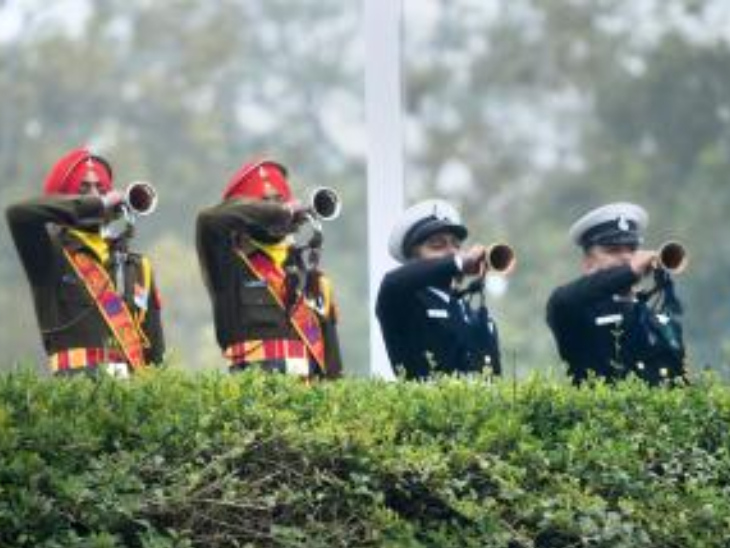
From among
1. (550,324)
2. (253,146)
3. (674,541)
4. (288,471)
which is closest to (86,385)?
(288,471)

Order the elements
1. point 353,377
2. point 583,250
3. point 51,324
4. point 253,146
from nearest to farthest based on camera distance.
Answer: point 353,377 → point 51,324 → point 583,250 → point 253,146

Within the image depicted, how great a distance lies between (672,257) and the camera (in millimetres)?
9125

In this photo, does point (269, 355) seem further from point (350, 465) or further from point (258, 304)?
point (350, 465)

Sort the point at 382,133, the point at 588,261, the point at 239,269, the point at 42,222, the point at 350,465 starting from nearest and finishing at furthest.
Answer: the point at 350,465
the point at 42,222
the point at 239,269
the point at 588,261
the point at 382,133

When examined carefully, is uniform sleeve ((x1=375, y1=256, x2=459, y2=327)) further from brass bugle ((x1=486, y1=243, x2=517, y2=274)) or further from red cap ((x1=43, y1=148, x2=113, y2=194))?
red cap ((x1=43, y1=148, x2=113, y2=194))

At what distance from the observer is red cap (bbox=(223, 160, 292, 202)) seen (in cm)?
924

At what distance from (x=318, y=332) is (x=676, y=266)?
46.3 inches

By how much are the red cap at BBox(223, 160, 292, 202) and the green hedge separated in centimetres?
219

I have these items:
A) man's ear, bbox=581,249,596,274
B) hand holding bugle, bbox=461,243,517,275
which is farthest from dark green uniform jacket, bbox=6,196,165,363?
man's ear, bbox=581,249,596,274

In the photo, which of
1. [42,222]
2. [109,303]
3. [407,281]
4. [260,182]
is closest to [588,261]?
[407,281]

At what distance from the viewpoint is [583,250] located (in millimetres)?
9742

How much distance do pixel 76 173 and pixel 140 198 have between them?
0.31m

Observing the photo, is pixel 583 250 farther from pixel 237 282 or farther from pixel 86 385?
pixel 86 385

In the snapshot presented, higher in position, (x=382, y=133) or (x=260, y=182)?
(x=382, y=133)
